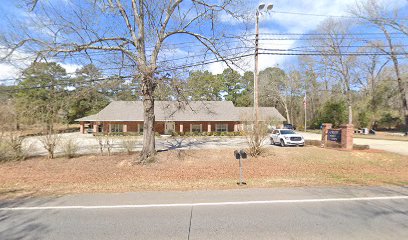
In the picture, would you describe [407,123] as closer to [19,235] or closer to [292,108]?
[292,108]

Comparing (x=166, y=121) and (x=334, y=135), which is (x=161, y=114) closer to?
(x=166, y=121)

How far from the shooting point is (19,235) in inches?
161

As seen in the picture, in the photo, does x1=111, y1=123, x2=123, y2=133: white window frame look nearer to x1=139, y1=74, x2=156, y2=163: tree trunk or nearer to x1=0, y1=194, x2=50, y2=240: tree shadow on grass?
x1=139, y1=74, x2=156, y2=163: tree trunk

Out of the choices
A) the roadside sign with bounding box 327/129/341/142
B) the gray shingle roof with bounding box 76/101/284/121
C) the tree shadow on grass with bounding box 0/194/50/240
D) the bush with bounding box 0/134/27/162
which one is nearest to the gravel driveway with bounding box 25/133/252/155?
the bush with bounding box 0/134/27/162

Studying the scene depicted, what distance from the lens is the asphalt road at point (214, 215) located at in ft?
13.4

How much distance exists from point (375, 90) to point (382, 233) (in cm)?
4860

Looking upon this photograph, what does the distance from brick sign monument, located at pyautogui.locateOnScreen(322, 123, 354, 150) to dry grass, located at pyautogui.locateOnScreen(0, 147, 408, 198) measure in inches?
57.0

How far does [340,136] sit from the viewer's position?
690 inches

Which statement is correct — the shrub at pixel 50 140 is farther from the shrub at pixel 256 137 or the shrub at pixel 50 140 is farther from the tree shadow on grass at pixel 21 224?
the shrub at pixel 256 137

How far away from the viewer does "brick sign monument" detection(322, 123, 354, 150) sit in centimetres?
1677

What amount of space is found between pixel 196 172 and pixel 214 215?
17.8 feet

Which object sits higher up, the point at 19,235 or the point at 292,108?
the point at 292,108

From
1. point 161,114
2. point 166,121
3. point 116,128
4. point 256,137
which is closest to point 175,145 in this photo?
point 256,137

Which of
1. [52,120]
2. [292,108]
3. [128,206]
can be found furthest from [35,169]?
[292,108]
